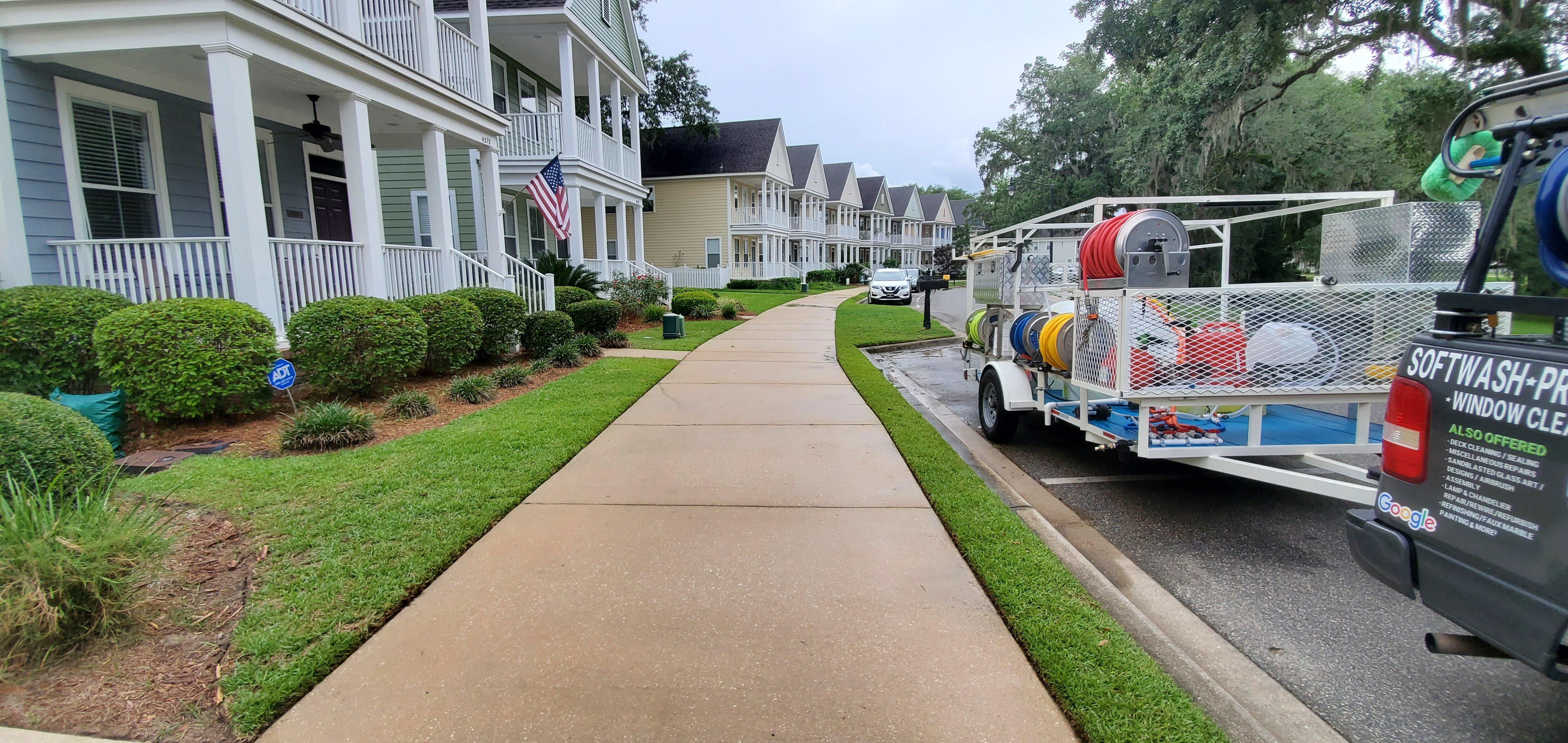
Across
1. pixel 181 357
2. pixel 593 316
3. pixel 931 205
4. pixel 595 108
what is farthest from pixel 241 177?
pixel 931 205

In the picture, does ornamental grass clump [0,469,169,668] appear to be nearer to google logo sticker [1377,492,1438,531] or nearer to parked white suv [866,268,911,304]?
google logo sticker [1377,492,1438,531]

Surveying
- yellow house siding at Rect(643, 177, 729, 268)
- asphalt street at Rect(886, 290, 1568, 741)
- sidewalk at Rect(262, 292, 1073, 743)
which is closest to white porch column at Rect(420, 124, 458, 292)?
sidewalk at Rect(262, 292, 1073, 743)

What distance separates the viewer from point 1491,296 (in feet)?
7.48

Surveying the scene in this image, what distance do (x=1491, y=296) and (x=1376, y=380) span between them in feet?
7.77

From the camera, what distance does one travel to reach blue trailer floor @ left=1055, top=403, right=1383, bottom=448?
452cm

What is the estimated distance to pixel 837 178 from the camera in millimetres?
57094

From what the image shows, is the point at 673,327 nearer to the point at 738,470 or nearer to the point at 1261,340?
the point at 738,470

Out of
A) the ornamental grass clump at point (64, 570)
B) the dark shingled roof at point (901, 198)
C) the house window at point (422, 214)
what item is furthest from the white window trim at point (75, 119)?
the dark shingled roof at point (901, 198)

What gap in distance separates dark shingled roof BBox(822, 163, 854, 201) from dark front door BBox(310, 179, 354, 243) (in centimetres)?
4440

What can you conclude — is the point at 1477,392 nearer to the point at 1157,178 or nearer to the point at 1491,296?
the point at 1491,296

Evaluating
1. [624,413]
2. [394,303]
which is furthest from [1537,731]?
[394,303]

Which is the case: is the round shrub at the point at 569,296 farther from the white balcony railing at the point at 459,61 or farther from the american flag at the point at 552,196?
the white balcony railing at the point at 459,61

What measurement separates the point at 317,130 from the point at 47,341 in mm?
4817

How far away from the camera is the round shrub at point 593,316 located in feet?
42.9
